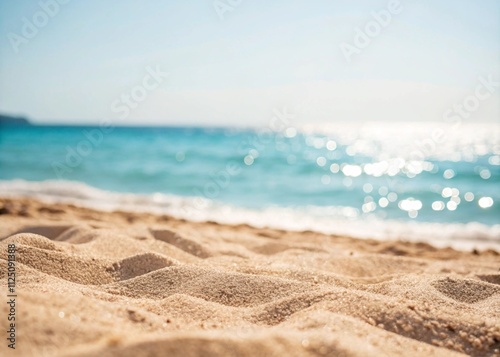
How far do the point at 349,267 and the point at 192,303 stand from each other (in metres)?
1.76

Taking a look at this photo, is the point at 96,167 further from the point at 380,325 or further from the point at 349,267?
the point at 380,325

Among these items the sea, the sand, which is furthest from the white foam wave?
the sand

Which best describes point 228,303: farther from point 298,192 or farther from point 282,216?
point 298,192

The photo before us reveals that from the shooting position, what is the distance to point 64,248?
3.16m

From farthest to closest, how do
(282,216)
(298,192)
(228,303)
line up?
(298,192), (282,216), (228,303)

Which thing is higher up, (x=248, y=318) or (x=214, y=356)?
(x=214, y=356)

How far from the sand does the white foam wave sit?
335cm

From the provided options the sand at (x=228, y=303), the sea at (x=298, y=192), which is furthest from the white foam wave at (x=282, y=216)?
the sand at (x=228, y=303)

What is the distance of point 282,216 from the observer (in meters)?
9.41

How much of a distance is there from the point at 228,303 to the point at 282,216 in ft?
23.0

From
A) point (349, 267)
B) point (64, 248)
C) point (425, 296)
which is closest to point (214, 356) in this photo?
point (425, 296)

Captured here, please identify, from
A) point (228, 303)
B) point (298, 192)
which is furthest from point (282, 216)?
point (228, 303)

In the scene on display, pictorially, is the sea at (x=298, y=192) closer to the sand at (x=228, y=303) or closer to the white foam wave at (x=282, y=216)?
the white foam wave at (x=282, y=216)

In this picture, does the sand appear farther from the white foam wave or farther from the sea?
the sea
